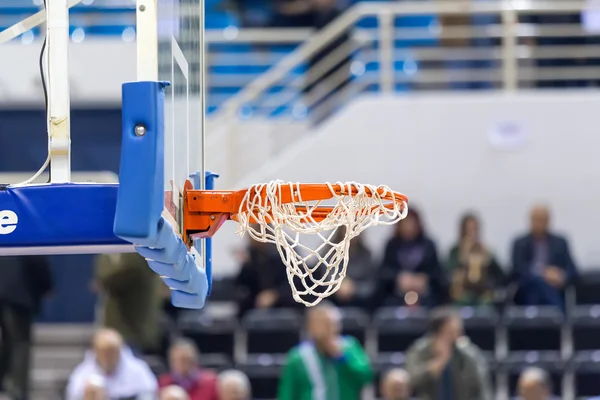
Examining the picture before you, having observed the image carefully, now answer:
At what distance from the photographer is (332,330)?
7.00 metres

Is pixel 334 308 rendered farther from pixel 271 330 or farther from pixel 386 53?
pixel 386 53

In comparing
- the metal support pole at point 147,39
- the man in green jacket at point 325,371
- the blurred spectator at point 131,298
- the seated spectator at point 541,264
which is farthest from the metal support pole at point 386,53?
the metal support pole at point 147,39

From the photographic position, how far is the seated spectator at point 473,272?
8086 millimetres

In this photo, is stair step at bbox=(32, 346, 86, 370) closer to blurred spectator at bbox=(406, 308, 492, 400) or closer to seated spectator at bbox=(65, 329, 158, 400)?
seated spectator at bbox=(65, 329, 158, 400)

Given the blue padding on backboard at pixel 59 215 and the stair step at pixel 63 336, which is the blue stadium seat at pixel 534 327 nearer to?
the stair step at pixel 63 336

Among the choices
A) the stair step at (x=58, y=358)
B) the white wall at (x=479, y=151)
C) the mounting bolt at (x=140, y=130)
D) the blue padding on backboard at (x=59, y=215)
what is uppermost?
the white wall at (x=479, y=151)

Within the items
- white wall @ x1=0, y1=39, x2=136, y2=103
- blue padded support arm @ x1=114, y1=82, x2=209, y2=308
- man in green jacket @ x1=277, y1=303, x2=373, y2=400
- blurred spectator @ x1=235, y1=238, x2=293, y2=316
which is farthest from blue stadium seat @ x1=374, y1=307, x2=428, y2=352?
blue padded support arm @ x1=114, y1=82, x2=209, y2=308

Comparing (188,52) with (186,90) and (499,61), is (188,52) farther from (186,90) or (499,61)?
(499,61)

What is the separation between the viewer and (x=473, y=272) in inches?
318

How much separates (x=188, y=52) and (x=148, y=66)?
0.69 meters

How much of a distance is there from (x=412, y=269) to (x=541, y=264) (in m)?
0.86

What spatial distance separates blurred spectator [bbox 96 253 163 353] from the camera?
24.9 feet

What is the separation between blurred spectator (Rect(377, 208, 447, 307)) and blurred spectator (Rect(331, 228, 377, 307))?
85 millimetres

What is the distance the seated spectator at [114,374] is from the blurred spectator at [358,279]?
1478 mm
